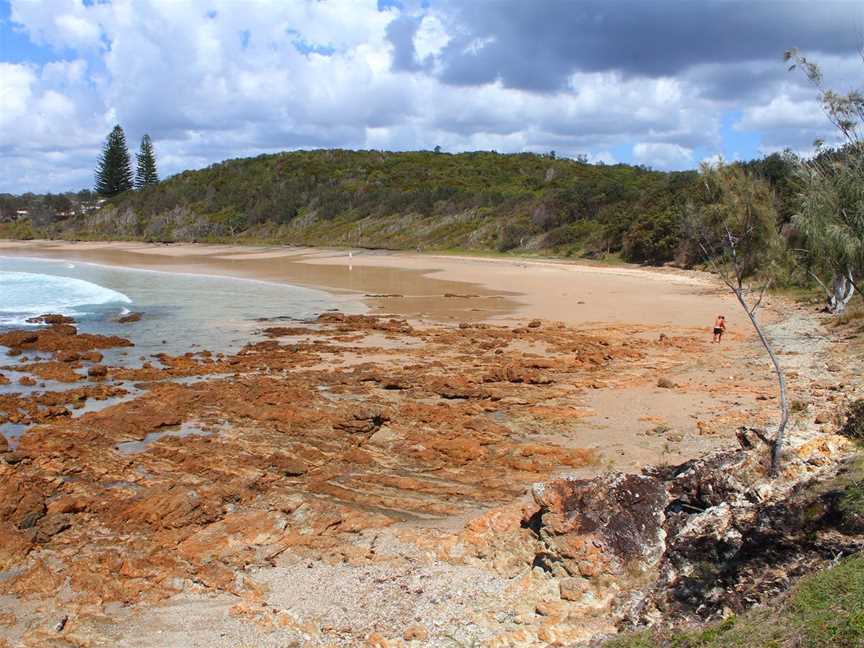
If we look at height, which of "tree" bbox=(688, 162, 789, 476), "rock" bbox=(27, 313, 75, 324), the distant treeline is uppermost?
the distant treeline

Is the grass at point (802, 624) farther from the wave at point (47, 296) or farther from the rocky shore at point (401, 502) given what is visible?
the wave at point (47, 296)

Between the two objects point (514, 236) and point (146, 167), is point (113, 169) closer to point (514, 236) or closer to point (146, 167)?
point (146, 167)

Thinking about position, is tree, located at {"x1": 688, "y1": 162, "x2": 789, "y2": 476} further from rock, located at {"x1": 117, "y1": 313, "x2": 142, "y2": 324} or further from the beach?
rock, located at {"x1": 117, "y1": 313, "x2": 142, "y2": 324}

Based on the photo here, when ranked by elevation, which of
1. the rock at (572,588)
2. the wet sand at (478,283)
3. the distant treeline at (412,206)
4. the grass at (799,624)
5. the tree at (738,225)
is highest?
the distant treeline at (412,206)

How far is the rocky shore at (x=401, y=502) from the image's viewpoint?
6074 millimetres

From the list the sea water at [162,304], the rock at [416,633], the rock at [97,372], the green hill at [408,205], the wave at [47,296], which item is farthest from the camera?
the green hill at [408,205]

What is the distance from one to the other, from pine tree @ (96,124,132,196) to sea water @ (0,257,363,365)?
62787 mm

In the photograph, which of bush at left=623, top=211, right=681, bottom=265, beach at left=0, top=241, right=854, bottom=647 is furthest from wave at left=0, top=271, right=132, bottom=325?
bush at left=623, top=211, right=681, bottom=265

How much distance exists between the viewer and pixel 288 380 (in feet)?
47.9

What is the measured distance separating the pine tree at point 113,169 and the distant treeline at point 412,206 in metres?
5.63

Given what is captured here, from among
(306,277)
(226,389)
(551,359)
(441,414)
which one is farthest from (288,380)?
(306,277)

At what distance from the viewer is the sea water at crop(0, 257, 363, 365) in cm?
2022

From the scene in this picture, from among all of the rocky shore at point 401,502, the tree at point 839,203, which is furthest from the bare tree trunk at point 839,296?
the tree at point 839,203

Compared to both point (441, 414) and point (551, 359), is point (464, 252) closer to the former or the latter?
point (551, 359)
